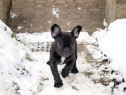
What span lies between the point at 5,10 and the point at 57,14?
5.33 ft

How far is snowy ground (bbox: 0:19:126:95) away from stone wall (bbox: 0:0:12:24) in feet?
3.98

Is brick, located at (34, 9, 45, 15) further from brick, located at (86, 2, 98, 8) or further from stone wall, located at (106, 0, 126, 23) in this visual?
stone wall, located at (106, 0, 126, 23)

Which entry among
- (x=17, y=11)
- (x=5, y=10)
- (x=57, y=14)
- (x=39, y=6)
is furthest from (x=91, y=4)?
(x=5, y=10)

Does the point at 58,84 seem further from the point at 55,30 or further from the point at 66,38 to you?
the point at 55,30

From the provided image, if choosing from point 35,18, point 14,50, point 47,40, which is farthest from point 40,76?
point 35,18

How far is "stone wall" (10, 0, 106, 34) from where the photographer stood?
749cm

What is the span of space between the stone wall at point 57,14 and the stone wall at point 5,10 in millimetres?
309

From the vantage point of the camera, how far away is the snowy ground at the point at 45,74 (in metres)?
4.61

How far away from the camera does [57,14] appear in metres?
8.09

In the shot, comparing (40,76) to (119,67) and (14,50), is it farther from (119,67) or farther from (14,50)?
(119,67)

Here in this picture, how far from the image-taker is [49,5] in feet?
27.9

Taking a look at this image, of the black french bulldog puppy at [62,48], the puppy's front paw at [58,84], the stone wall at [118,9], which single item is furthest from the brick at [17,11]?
the puppy's front paw at [58,84]

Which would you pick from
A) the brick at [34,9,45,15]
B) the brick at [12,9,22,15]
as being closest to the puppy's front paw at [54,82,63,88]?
the brick at [34,9,45,15]

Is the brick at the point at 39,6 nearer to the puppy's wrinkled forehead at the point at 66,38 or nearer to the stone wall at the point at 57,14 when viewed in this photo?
the stone wall at the point at 57,14
